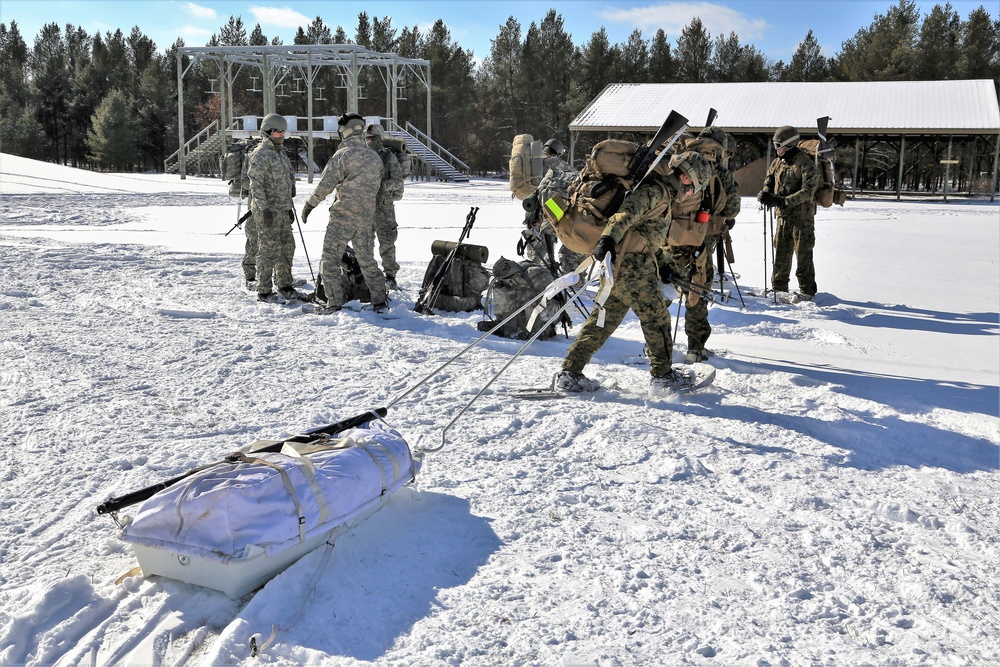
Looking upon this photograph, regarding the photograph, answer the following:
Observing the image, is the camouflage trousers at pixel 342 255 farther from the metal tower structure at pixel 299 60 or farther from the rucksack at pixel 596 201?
the metal tower structure at pixel 299 60

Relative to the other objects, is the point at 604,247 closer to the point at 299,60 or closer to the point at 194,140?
the point at 299,60

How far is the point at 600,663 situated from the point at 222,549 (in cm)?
133

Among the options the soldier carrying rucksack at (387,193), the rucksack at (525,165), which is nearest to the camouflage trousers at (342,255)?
the soldier carrying rucksack at (387,193)

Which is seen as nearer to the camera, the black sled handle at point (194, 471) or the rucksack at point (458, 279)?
the black sled handle at point (194, 471)

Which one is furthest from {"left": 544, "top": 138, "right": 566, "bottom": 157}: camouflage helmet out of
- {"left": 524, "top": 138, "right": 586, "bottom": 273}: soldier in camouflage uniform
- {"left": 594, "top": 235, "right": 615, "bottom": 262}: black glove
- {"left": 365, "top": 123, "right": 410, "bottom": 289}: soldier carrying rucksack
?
{"left": 594, "top": 235, "right": 615, "bottom": 262}: black glove

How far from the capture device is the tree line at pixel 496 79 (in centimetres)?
5022

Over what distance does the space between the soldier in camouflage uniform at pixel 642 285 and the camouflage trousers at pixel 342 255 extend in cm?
313

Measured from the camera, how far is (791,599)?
9.71 feet

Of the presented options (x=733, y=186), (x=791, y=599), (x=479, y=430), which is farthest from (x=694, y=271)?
(x=791, y=599)

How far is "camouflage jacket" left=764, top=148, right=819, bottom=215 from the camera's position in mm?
8766

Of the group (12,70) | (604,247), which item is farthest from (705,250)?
(12,70)

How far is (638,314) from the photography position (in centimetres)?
529

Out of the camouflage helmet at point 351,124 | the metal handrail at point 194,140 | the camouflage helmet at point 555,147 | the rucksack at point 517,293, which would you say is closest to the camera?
the rucksack at point 517,293

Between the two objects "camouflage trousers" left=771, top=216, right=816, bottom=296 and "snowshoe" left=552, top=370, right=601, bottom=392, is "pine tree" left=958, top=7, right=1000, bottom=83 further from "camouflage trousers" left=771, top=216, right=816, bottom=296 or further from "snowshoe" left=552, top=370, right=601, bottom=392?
"snowshoe" left=552, top=370, right=601, bottom=392
